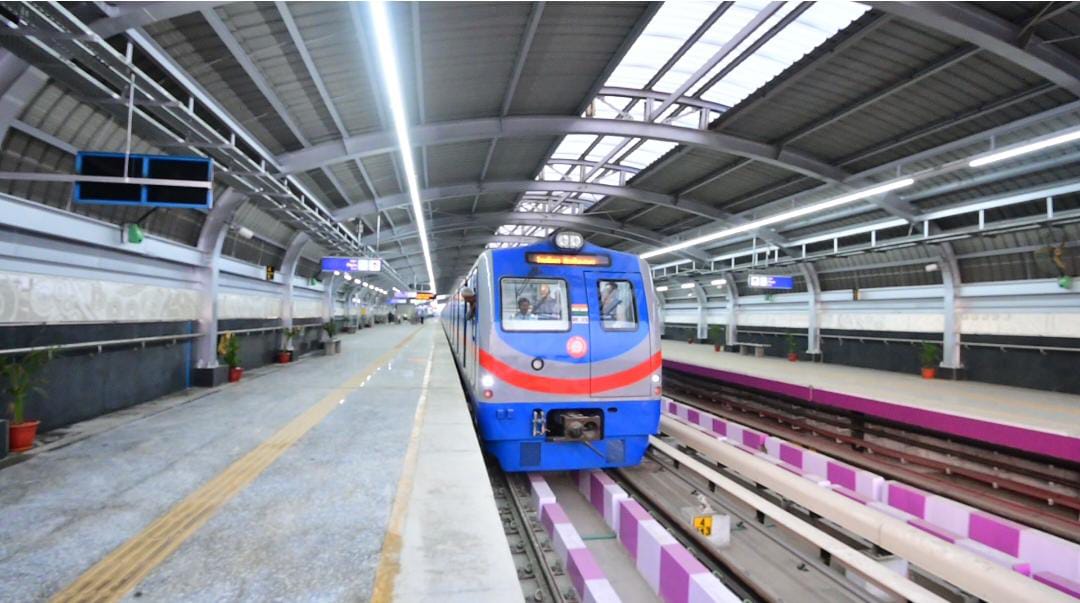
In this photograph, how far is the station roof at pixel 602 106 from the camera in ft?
18.7

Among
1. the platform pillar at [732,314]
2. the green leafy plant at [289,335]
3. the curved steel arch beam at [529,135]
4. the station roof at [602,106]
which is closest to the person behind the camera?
the station roof at [602,106]

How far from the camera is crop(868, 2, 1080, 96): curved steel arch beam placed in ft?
20.2

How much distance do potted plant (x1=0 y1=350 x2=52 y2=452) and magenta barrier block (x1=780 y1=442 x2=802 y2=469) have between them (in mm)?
9962

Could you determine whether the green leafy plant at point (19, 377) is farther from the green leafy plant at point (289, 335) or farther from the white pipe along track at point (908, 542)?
the green leafy plant at point (289, 335)

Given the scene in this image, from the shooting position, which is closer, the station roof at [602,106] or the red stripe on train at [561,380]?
the red stripe on train at [561,380]

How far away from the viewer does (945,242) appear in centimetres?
1280

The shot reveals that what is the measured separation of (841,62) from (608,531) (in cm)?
822

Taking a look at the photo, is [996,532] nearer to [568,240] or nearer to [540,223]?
[568,240]

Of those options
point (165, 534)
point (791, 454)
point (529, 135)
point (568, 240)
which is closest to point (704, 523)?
point (568, 240)

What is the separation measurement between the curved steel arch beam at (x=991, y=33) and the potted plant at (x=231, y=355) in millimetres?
12093

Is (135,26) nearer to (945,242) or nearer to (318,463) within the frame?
(318,463)

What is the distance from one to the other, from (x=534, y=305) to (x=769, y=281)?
1449 cm

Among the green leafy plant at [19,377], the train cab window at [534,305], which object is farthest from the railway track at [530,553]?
the green leafy plant at [19,377]

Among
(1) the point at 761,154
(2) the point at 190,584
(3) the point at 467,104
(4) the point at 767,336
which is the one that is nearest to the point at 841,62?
(1) the point at 761,154
